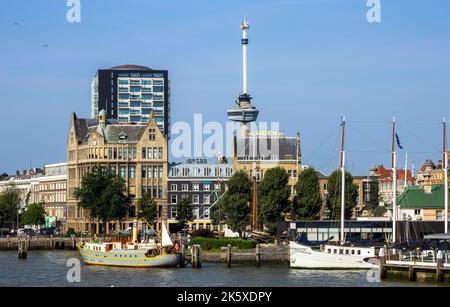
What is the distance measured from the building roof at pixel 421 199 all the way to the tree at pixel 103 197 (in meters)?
44.7

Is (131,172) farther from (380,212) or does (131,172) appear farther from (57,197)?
(380,212)

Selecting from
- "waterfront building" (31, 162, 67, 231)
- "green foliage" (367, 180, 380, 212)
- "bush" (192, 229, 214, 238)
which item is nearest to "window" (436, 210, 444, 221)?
"bush" (192, 229, 214, 238)

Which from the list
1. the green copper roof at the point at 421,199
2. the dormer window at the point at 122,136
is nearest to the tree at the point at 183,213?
the dormer window at the point at 122,136

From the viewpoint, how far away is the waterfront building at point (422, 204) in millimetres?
110750

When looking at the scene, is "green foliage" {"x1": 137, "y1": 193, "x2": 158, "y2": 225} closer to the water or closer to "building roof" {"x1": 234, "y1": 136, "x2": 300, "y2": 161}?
"building roof" {"x1": 234, "y1": 136, "x2": 300, "y2": 161}

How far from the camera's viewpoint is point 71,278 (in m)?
75.2

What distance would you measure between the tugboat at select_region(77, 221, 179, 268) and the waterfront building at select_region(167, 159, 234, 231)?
215ft

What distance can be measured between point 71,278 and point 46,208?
401 ft

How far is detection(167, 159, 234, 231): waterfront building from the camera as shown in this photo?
6230 inches

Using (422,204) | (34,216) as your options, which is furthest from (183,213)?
(422,204)

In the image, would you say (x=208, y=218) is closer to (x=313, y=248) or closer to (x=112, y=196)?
(x=112, y=196)

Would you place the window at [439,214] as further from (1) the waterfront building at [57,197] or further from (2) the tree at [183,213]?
(1) the waterfront building at [57,197]

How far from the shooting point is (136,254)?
285 feet

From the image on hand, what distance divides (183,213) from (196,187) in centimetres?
1238
